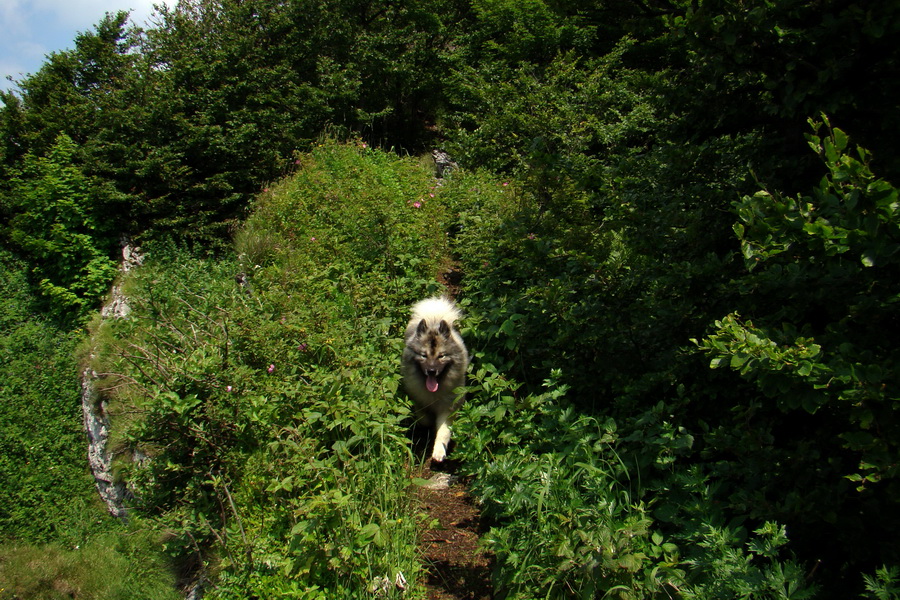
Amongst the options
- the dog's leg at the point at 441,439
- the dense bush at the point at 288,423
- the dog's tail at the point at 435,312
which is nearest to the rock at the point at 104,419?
the dense bush at the point at 288,423

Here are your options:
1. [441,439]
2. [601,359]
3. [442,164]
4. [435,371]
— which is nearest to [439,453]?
[441,439]

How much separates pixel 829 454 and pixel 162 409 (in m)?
4.56

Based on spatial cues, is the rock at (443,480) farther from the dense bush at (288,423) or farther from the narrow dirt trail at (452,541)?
the dense bush at (288,423)

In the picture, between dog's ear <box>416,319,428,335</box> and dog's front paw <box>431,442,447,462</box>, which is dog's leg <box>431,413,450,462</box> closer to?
dog's front paw <box>431,442,447,462</box>

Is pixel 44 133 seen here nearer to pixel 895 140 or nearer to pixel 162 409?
pixel 162 409

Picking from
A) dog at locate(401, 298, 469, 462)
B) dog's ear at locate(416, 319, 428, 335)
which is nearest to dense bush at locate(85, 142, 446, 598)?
dog at locate(401, 298, 469, 462)

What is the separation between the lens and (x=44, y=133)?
1518 cm

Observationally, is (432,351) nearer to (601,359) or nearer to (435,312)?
(435,312)

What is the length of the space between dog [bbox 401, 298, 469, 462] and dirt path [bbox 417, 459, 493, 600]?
1.26ft

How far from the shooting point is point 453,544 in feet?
13.5

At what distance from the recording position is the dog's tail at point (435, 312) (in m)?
5.54

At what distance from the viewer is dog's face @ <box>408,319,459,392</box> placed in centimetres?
516

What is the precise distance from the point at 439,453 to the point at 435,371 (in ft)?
2.41

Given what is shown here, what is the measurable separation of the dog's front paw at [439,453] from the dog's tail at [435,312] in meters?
1.15
